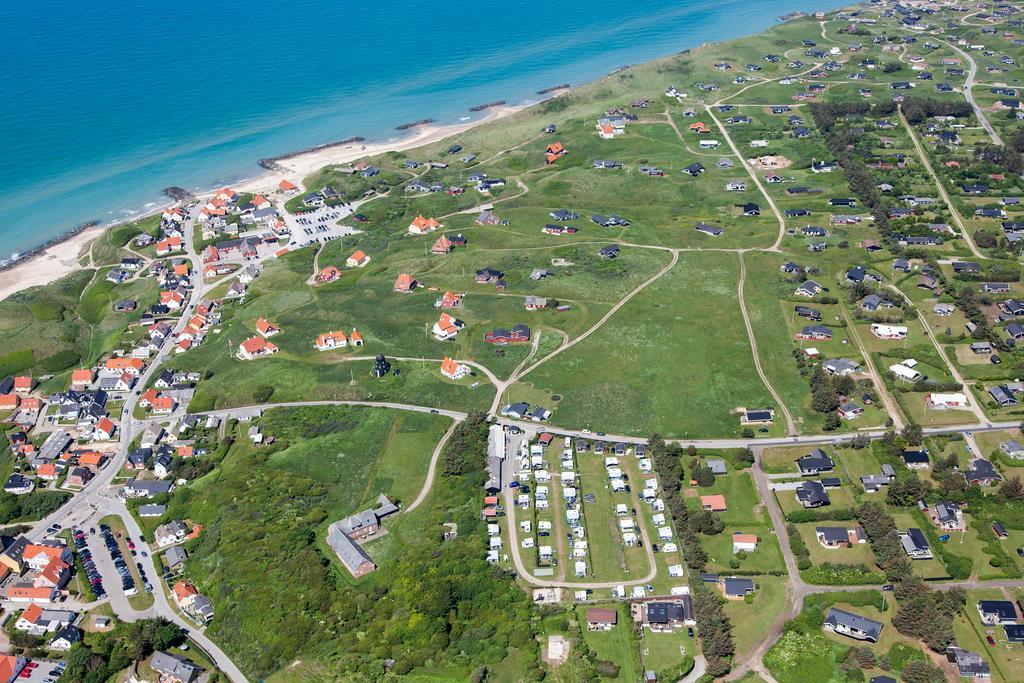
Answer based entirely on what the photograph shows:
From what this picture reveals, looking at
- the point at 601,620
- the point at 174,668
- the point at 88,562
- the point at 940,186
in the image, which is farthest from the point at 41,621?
the point at 940,186

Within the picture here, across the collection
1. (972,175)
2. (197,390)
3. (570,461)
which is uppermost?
(197,390)

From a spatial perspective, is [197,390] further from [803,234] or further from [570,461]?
[803,234]

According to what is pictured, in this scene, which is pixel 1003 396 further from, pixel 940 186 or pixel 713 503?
pixel 940 186

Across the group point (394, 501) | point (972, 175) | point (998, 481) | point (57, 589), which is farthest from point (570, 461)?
point (972, 175)

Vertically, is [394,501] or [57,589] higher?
[57,589]

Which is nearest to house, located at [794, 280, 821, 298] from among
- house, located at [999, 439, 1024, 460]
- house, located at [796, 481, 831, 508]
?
house, located at [999, 439, 1024, 460]

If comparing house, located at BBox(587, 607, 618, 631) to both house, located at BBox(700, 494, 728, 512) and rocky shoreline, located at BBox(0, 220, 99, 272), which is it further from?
rocky shoreline, located at BBox(0, 220, 99, 272)
